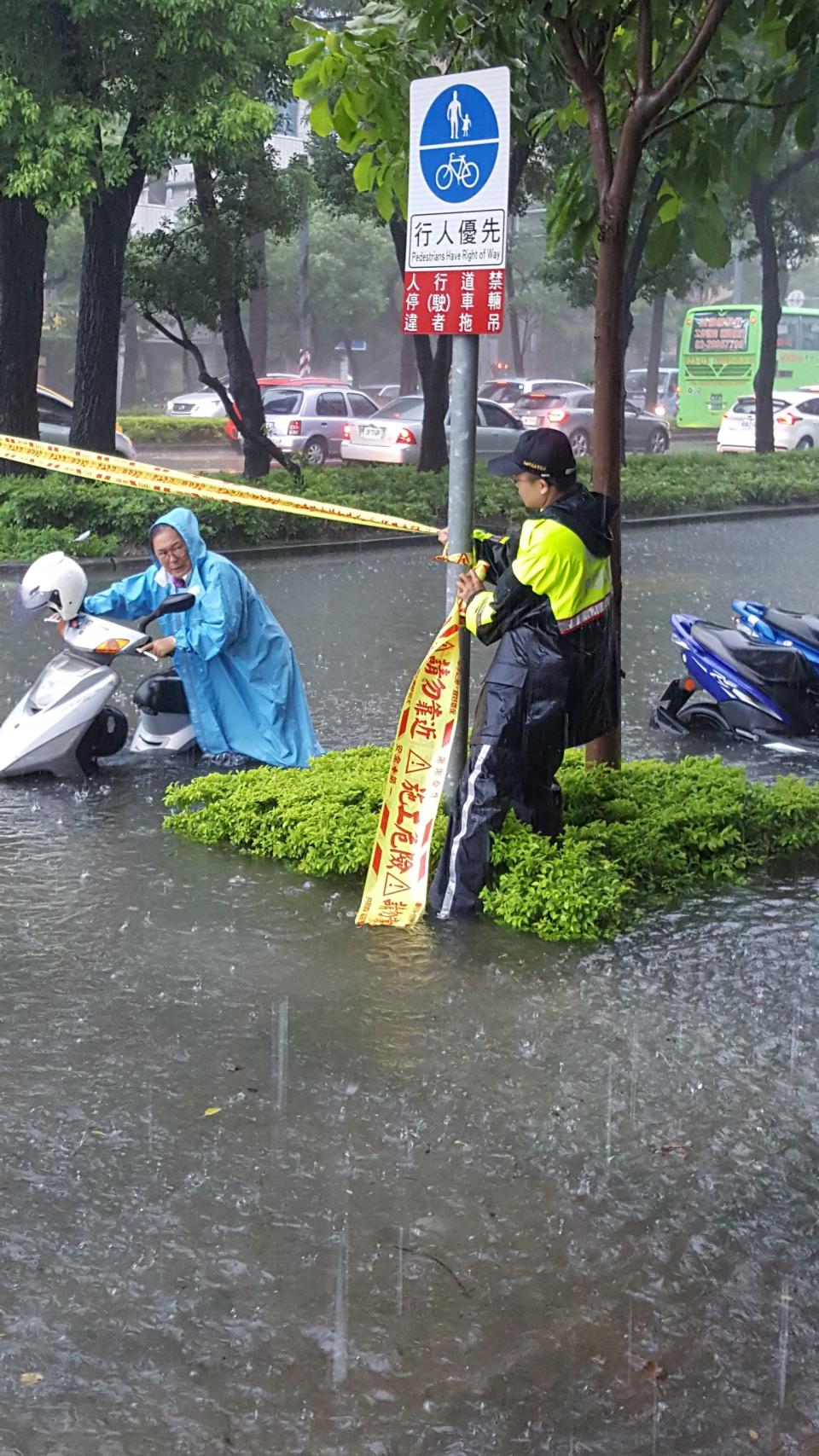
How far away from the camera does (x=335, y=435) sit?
32.2 m

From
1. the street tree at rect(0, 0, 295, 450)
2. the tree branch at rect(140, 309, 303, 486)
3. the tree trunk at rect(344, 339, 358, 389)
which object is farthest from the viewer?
the tree trunk at rect(344, 339, 358, 389)

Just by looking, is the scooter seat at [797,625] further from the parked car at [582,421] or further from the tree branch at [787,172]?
the parked car at [582,421]

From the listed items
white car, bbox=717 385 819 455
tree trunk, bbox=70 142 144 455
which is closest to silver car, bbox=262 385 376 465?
white car, bbox=717 385 819 455

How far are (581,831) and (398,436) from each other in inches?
862

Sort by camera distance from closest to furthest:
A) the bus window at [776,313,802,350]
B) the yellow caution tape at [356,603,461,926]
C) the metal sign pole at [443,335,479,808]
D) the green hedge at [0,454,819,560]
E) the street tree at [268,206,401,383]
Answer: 1. the yellow caution tape at [356,603,461,926]
2. the metal sign pole at [443,335,479,808]
3. the green hedge at [0,454,819,560]
4. the bus window at [776,313,802,350]
5. the street tree at [268,206,401,383]

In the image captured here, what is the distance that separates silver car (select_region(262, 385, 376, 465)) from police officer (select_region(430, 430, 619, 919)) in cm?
2532

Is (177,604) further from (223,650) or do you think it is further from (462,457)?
(462,457)

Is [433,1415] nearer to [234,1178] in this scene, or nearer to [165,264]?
[234,1178]

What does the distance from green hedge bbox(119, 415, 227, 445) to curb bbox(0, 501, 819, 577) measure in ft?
49.4

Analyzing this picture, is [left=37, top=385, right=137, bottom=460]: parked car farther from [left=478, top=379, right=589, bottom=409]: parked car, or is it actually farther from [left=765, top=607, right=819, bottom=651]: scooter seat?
[left=765, top=607, right=819, bottom=651]: scooter seat

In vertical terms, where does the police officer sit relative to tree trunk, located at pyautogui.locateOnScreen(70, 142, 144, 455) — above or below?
below

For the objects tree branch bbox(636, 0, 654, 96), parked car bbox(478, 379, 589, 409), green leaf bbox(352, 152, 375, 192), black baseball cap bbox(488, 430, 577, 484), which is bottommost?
black baseball cap bbox(488, 430, 577, 484)

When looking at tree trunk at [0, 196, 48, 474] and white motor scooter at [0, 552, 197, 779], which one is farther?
tree trunk at [0, 196, 48, 474]

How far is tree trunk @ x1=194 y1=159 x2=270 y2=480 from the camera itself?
63.1ft
